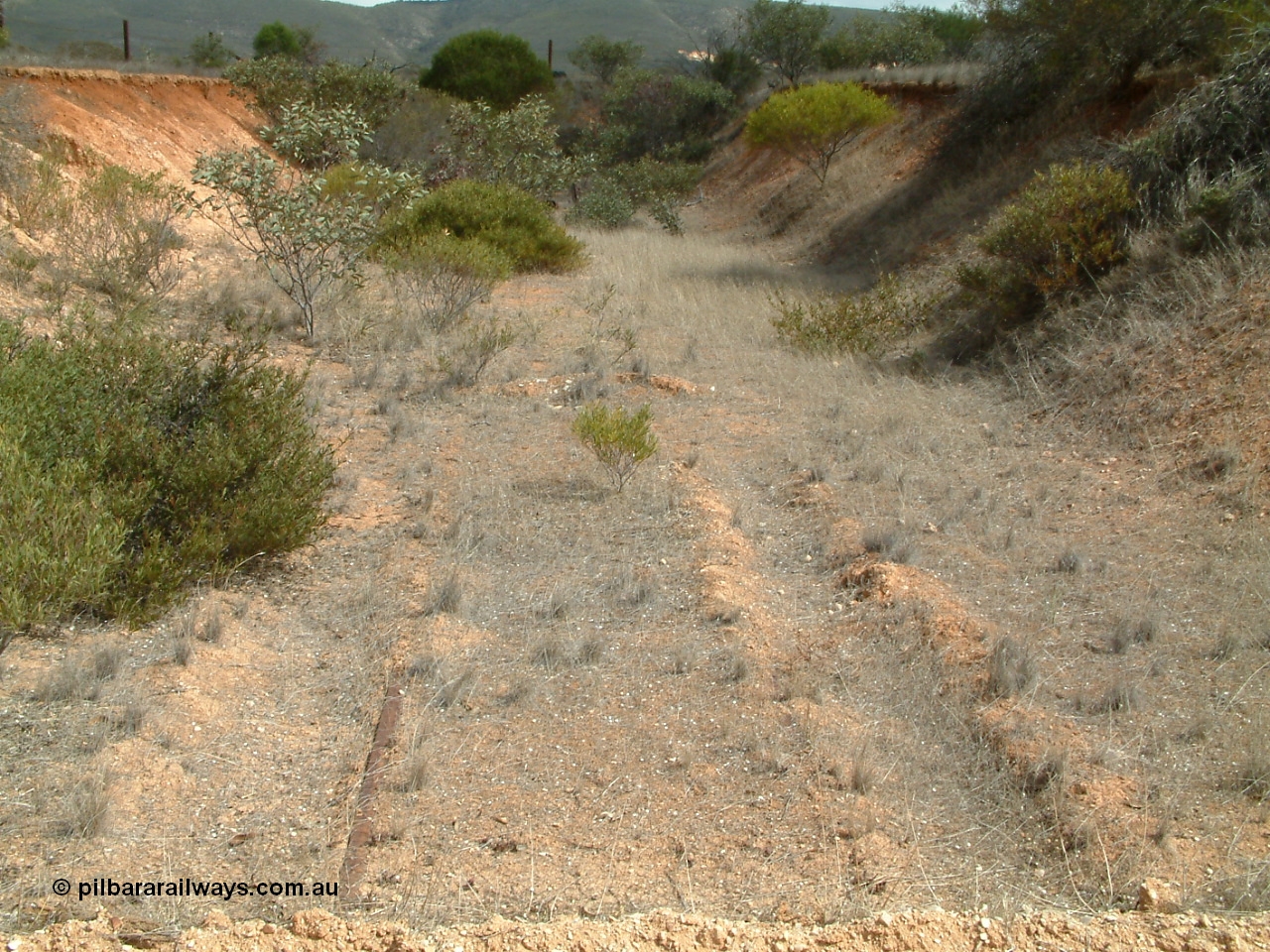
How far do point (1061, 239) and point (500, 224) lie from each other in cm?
810

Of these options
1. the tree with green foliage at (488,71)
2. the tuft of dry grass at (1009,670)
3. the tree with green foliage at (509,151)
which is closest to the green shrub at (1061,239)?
the tuft of dry grass at (1009,670)

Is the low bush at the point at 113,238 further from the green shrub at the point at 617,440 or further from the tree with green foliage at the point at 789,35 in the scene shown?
the tree with green foliage at the point at 789,35

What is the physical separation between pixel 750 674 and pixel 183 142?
63.5 ft

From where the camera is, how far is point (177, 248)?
11.5 m

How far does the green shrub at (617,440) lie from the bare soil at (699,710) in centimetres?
22

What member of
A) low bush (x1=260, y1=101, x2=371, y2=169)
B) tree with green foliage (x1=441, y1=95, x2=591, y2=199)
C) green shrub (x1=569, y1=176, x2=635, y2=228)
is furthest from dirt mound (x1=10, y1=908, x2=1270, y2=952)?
green shrub (x1=569, y1=176, x2=635, y2=228)

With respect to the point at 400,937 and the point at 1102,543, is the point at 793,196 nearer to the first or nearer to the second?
the point at 1102,543

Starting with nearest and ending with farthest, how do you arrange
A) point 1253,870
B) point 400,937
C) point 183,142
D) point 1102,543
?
1. point 400,937
2. point 1253,870
3. point 1102,543
4. point 183,142

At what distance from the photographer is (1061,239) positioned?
8.80 m

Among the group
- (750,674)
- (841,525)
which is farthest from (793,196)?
(750,674)

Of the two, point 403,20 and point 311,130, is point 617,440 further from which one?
point 403,20

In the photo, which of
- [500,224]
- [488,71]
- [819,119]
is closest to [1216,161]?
[500,224]

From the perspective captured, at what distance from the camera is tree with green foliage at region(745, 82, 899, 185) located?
20.2 meters

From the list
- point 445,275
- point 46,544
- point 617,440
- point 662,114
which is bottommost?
point 617,440
